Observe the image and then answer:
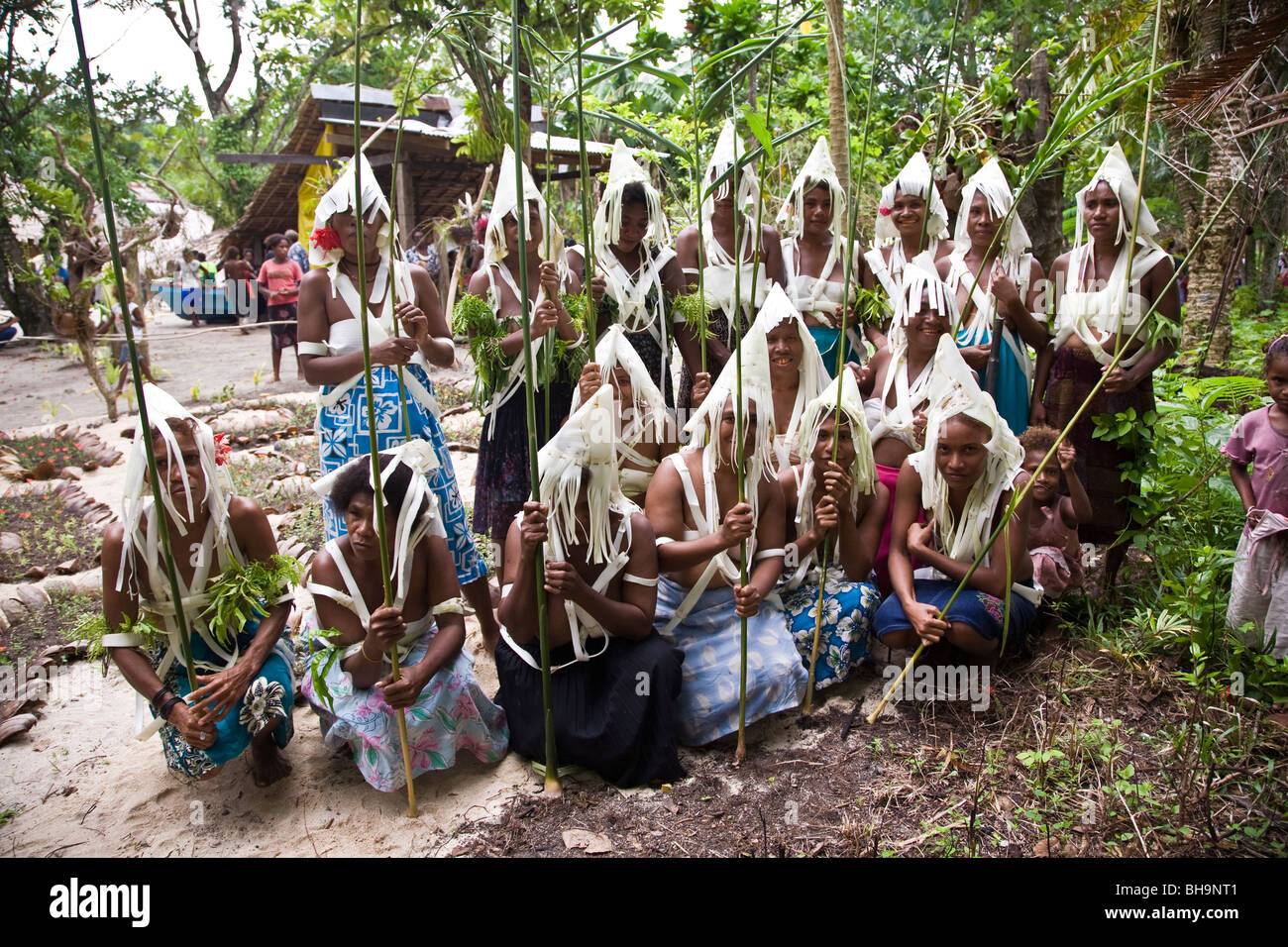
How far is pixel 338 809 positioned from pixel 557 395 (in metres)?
1.77

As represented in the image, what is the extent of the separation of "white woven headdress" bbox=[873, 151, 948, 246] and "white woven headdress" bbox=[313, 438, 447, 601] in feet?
8.46

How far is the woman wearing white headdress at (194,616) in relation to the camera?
2643 mm

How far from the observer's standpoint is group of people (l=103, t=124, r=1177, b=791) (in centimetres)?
272

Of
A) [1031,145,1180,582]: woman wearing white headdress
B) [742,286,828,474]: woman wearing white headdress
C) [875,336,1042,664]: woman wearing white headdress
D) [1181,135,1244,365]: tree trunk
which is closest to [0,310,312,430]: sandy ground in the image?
[742,286,828,474]: woman wearing white headdress

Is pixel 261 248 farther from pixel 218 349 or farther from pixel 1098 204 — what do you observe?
pixel 1098 204

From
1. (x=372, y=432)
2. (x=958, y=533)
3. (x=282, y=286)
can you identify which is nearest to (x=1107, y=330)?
(x=958, y=533)

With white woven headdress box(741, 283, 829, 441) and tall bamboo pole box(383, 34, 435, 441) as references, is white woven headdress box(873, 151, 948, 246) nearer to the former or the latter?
white woven headdress box(741, 283, 829, 441)

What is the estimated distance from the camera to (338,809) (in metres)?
2.77

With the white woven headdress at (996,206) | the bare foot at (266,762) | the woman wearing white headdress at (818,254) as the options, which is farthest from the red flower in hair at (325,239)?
the white woven headdress at (996,206)

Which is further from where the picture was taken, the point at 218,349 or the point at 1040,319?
the point at 218,349

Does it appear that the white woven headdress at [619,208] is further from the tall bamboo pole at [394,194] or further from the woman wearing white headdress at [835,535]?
the woman wearing white headdress at [835,535]

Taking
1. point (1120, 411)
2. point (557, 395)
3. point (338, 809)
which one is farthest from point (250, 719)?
point (1120, 411)

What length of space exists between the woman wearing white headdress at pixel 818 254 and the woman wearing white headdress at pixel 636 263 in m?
0.60

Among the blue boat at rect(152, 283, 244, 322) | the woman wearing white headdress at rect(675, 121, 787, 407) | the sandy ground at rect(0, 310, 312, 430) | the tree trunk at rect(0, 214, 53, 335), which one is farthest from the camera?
the blue boat at rect(152, 283, 244, 322)
